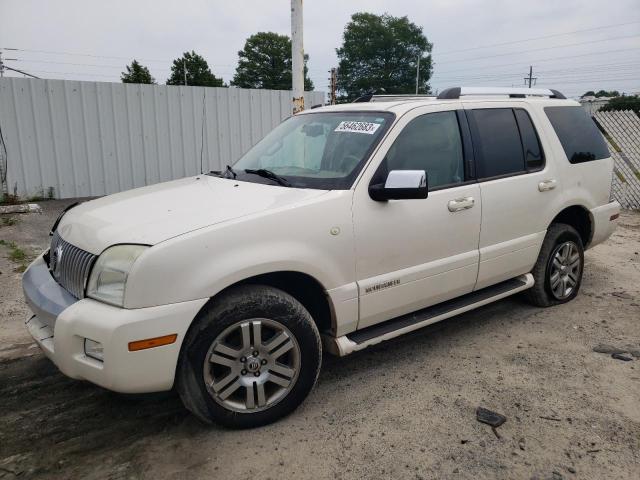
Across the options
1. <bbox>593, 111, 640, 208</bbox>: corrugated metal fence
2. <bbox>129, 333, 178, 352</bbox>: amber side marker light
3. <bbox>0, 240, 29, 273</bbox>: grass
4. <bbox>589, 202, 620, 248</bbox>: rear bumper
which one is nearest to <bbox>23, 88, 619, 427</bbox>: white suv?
<bbox>129, 333, 178, 352</bbox>: amber side marker light

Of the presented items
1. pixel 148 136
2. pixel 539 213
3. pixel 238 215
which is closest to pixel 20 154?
pixel 148 136

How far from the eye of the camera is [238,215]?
284cm

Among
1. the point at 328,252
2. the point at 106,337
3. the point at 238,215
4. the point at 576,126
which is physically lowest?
the point at 106,337

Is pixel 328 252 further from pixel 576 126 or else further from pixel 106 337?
pixel 576 126

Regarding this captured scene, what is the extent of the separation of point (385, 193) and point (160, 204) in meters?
1.38

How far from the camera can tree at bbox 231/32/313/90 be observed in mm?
72312

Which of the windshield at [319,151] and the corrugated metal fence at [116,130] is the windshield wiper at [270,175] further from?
the corrugated metal fence at [116,130]

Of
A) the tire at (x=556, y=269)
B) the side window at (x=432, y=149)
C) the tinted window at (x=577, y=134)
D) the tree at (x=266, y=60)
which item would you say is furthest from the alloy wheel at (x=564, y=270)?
the tree at (x=266, y=60)

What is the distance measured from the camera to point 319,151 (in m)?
3.70

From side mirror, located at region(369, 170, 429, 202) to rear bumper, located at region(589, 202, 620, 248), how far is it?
8.58 ft

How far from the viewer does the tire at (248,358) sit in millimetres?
2705

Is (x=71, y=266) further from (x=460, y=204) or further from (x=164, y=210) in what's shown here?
(x=460, y=204)

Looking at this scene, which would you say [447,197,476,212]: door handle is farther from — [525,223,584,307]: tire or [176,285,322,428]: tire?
[176,285,322,428]: tire

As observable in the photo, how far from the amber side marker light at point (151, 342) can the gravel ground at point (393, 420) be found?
2.11 ft
